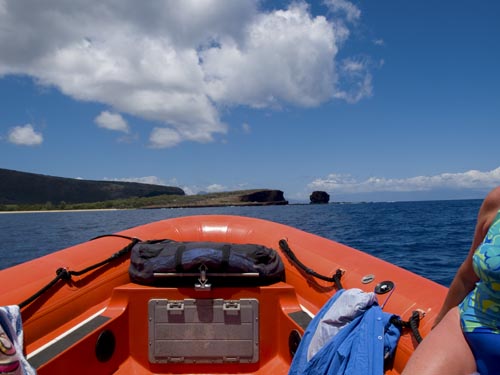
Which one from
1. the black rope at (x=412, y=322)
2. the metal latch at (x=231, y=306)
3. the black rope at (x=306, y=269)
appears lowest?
the metal latch at (x=231, y=306)

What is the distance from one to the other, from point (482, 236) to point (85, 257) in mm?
2468

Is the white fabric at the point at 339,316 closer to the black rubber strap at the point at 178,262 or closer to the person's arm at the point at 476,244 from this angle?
the person's arm at the point at 476,244

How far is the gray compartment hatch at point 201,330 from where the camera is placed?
2.57 metres

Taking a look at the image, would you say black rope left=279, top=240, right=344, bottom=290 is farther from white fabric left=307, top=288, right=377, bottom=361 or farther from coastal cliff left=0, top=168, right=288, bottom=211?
coastal cliff left=0, top=168, right=288, bottom=211

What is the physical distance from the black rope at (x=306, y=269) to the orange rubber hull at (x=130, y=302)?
0.15ft

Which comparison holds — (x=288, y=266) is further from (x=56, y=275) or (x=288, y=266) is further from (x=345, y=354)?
(x=56, y=275)

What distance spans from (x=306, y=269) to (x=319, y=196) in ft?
370

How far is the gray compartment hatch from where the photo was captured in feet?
8.45

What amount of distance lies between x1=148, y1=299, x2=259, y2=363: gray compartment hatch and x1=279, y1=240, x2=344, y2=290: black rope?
0.43 metres

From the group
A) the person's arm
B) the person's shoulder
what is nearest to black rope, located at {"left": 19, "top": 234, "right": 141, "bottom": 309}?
the person's arm

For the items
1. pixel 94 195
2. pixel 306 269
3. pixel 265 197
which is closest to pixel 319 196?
pixel 265 197

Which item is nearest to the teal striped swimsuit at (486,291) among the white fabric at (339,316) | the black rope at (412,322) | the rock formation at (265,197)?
the black rope at (412,322)

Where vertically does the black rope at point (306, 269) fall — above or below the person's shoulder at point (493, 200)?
below

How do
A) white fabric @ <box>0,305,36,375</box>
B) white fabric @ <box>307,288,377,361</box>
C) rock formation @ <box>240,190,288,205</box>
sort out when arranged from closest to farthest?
white fabric @ <box>0,305,36,375</box> < white fabric @ <box>307,288,377,361</box> < rock formation @ <box>240,190,288,205</box>
